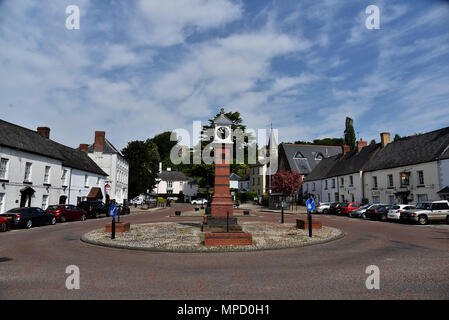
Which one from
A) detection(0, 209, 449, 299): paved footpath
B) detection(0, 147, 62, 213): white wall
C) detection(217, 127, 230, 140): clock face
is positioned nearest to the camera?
detection(0, 209, 449, 299): paved footpath

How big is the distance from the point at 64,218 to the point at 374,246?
22.4m

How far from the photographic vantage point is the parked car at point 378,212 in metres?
25.6

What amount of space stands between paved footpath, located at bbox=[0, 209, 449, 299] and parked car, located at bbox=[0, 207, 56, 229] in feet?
26.1

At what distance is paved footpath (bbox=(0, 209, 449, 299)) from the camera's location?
5.72 meters

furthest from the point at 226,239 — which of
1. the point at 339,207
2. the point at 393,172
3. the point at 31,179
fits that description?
the point at 393,172

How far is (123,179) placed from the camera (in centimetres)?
5219

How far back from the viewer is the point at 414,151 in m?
33.6

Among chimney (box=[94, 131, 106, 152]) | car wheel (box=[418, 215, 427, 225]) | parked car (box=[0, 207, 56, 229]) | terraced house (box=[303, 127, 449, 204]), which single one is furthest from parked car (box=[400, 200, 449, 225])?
chimney (box=[94, 131, 106, 152])

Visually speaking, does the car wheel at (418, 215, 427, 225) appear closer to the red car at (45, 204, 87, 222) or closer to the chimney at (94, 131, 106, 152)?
the red car at (45, 204, 87, 222)

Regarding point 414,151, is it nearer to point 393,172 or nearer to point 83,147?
point 393,172
